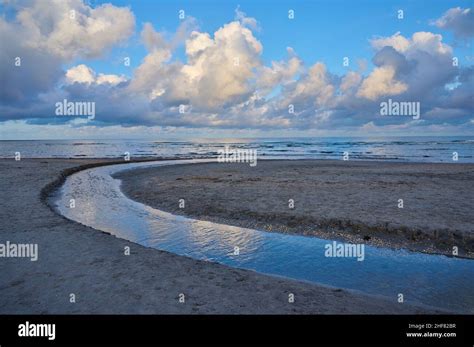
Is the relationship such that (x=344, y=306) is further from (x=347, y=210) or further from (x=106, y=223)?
(x=106, y=223)

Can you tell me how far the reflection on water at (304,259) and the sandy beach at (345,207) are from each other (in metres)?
1.17

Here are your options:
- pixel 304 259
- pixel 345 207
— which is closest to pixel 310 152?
pixel 345 207

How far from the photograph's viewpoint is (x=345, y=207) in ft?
57.8

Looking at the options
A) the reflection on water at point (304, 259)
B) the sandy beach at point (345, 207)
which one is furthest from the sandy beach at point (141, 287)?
the sandy beach at point (345, 207)

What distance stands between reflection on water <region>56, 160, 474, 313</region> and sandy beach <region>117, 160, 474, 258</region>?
3.83 ft

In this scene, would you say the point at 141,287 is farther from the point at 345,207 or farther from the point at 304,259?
the point at 345,207

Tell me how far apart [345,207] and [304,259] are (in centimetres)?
715

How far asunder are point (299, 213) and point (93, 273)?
10.5 metres

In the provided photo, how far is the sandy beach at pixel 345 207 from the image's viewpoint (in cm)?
1338
